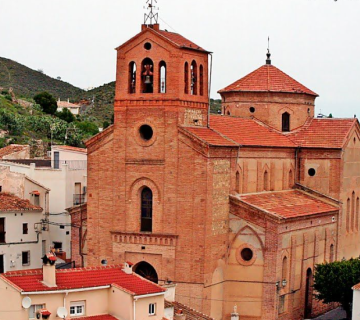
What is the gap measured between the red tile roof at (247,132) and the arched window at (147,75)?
11.6 feet

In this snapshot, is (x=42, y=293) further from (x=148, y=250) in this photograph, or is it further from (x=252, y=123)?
(x=252, y=123)

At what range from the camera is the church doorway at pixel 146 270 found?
35.0 m

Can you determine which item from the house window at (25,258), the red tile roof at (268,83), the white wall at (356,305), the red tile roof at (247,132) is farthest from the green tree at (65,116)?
the white wall at (356,305)

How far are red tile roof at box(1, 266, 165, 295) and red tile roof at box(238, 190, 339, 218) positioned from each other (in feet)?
26.9

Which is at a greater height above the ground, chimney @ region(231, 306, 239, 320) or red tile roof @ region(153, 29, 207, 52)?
red tile roof @ region(153, 29, 207, 52)

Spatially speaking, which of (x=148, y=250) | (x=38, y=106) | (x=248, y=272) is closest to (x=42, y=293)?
(x=148, y=250)

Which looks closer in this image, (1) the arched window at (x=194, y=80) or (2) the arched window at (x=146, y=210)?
(2) the arched window at (x=146, y=210)

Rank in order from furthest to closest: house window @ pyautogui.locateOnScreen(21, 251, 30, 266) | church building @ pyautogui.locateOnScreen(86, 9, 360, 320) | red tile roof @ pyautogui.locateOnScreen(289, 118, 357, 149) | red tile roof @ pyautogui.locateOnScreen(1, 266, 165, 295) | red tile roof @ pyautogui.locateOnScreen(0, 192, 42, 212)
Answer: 1. house window @ pyautogui.locateOnScreen(21, 251, 30, 266)
2. red tile roof @ pyautogui.locateOnScreen(0, 192, 42, 212)
3. red tile roof @ pyautogui.locateOnScreen(289, 118, 357, 149)
4. church building @ pyautogui.locateOnScreen(86, 9, 360, 320)
5. red tile roof @ pyautogui.locateOnScreen(1, 266, 165, 295)

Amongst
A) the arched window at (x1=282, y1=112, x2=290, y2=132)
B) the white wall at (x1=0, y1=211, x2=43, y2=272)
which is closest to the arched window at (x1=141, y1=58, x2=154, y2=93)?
the arched window at (x1=282, y1=112, x2=290, y2=132)

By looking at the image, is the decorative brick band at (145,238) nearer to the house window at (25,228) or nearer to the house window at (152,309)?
the house window at (152,309)

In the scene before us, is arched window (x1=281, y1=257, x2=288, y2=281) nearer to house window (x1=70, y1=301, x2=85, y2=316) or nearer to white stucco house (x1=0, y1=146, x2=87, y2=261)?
house window (x1=70, y1=301, x2=85, y2=316)

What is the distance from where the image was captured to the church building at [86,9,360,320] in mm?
34094

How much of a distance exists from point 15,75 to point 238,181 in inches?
3394

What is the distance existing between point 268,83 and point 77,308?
20.8 m
